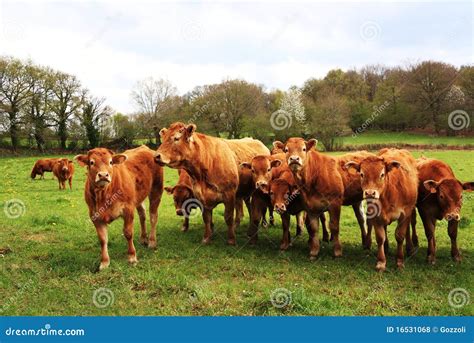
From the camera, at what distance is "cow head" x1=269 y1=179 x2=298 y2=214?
8.37 metres

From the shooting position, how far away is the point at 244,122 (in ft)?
146

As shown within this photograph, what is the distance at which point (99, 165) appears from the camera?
23.3ft

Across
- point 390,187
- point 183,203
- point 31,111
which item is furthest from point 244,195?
point 31,111

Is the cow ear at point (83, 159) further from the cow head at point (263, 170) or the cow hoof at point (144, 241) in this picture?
the cow head at point (263, 170)

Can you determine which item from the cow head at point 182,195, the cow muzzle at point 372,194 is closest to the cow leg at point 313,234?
the cow muzzle at point 372,194

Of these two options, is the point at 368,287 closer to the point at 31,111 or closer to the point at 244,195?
the point at 244,195

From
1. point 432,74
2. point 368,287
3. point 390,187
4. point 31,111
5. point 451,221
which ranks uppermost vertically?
point 432,74

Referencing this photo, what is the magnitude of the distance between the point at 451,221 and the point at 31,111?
4530 centimetres

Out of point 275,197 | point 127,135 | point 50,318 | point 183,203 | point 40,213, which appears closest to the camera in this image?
point 50,318

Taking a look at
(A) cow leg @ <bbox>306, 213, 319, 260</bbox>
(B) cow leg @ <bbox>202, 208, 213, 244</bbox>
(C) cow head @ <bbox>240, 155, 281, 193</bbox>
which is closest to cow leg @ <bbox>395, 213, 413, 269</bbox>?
(A) cow leg @ <bbox>306, 213, 319, 260</bbox>

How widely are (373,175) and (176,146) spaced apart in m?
3.85

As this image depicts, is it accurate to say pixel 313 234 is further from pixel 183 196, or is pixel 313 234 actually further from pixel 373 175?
pixel 183 196

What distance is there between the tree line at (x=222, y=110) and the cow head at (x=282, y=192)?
30205 mm

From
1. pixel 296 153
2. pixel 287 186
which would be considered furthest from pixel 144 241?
pixel 296 153
